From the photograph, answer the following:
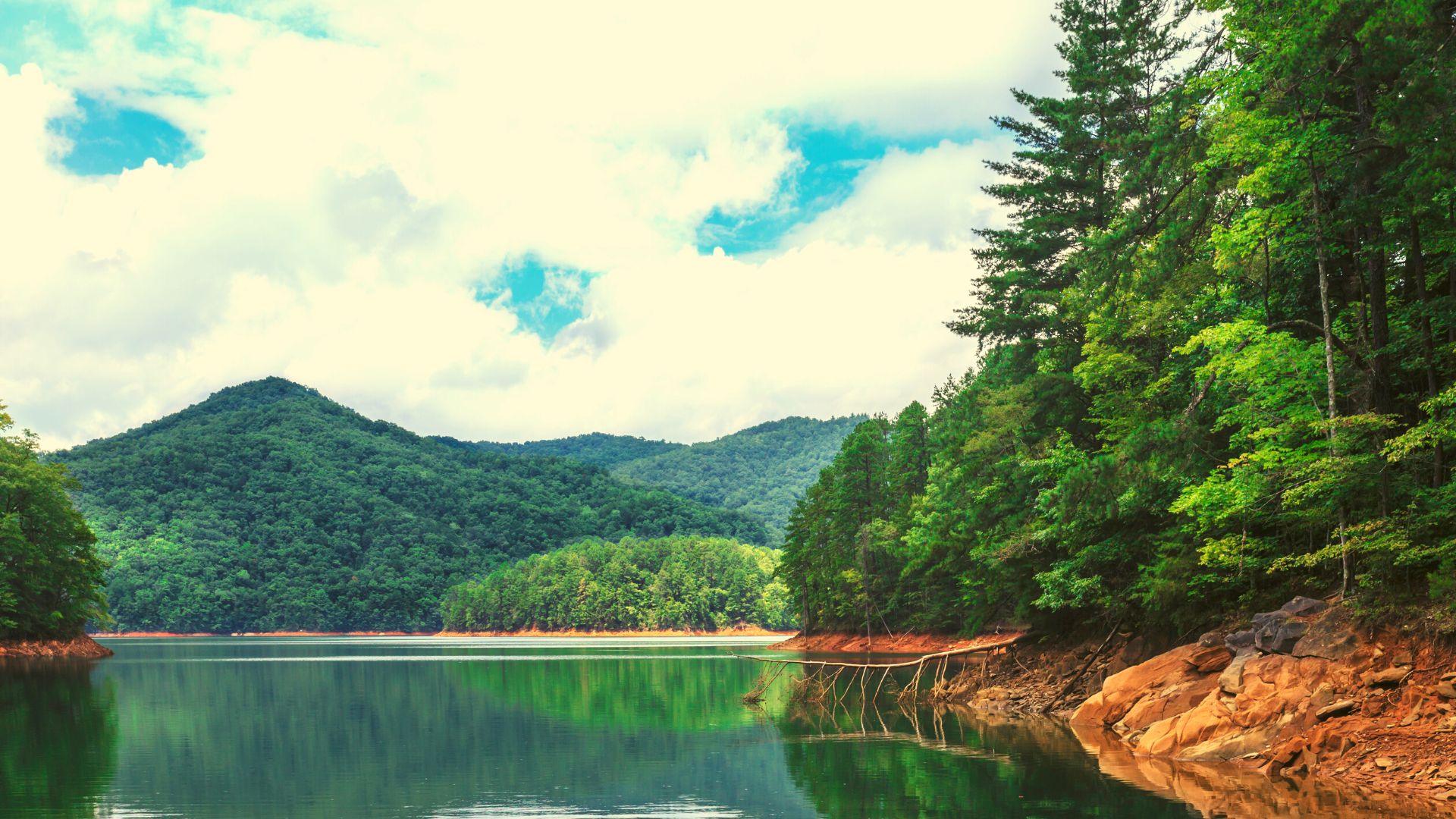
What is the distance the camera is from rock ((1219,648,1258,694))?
2569cm

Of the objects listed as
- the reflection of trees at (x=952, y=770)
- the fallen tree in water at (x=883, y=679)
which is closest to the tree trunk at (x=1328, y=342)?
the reflection of trees at (x=952, y=770)

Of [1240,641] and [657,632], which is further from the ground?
[1240,641]

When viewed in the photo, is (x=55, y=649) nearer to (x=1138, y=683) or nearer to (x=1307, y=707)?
(x=1138, y=683)

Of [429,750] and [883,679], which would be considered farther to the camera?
[883,679]

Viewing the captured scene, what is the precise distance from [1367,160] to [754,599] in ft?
556

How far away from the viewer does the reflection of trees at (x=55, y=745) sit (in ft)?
77.6

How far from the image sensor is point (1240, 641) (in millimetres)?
27141

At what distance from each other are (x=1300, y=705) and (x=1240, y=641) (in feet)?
11.3

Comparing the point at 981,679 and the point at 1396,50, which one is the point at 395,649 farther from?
the point at 1396,50

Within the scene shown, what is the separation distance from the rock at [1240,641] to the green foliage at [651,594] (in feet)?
505

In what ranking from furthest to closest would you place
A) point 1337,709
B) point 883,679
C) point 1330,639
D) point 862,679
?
point 883,679 < point 862,679 < point 1330,639 < point 1337,709

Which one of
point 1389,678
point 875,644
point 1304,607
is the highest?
point 1304,607

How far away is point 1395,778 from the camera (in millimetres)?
20469

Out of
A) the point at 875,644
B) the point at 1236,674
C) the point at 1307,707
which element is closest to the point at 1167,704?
the point at 1236,674
